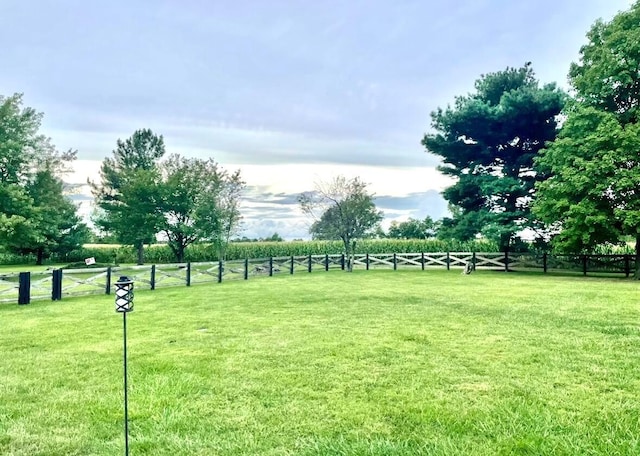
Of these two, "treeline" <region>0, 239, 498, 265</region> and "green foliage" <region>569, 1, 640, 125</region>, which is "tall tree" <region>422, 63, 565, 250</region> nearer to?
"green foliage" <region>569, 1, 640, 125</region>

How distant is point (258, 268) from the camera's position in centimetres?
1806

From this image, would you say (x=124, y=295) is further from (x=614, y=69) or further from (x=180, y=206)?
(x=180, y=206)

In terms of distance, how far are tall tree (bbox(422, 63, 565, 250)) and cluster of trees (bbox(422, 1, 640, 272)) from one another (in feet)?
0.17

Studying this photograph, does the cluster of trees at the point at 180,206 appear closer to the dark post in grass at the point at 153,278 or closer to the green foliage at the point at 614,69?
the dark post in grass at the point at 153,278

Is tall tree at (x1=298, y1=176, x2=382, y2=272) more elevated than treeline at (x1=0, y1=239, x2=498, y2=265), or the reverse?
tall tree at (x1=298, y1=176, x2=382, y2=272)

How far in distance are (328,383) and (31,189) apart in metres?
29.6

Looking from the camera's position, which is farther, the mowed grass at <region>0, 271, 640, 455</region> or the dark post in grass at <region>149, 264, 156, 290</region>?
the dark post in grass at <region>149, 264, 156, 290</region>

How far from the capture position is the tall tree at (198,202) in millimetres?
25031

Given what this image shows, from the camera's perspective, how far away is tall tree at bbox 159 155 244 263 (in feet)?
82.1

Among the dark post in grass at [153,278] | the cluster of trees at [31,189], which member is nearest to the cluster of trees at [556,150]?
the dark post in grass at [153,278]

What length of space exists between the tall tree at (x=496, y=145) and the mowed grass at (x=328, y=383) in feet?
42.7

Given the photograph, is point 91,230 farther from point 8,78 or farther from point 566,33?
point 566,33

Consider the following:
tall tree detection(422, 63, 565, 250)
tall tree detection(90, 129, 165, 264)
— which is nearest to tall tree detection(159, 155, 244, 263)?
tall tree detection(90, 129, 165, 264)

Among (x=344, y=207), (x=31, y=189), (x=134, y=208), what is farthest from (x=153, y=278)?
(x=31, y=189)
